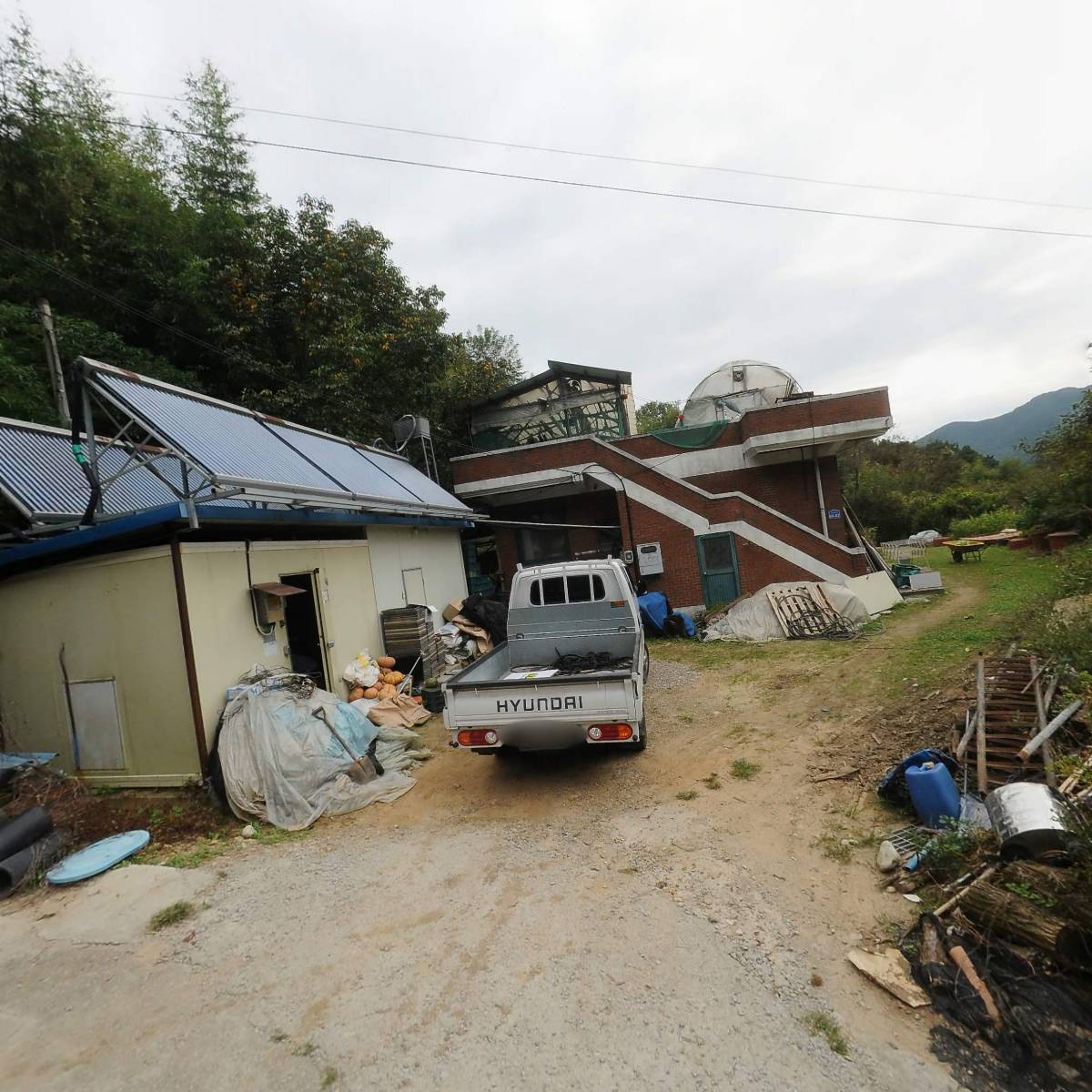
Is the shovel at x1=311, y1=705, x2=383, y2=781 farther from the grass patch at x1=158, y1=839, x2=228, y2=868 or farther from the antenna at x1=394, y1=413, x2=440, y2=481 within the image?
the antenna at x1=394, y1=413, x2=440, y2=481

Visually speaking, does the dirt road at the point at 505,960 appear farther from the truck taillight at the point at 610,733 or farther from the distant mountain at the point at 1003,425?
the distant mountain at the point at 1003,425

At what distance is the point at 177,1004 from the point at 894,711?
673cm

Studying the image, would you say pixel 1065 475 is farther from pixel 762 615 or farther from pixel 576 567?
pixel 576 567

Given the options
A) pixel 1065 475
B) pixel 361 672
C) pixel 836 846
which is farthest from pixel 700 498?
pixel 836 846

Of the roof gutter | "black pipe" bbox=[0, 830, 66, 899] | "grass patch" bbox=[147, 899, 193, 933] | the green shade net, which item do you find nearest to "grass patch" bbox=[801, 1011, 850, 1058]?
"grass patch" bbox=[147, 899, 193, 933]

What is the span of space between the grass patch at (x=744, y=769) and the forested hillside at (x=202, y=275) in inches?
492

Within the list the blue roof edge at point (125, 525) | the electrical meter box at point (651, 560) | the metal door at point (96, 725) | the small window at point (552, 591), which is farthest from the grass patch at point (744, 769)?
the electrical meter box at point (651, 560)

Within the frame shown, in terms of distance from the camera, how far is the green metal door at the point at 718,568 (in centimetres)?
1444

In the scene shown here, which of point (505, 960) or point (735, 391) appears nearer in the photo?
point (505, 960)

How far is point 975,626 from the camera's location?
995cm

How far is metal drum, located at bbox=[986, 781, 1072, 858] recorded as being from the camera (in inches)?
123

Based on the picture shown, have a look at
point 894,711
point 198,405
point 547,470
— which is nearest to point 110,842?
point 198,405

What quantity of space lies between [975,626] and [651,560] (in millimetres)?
6908

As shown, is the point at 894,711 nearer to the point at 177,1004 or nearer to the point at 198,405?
the point at 177,1004
